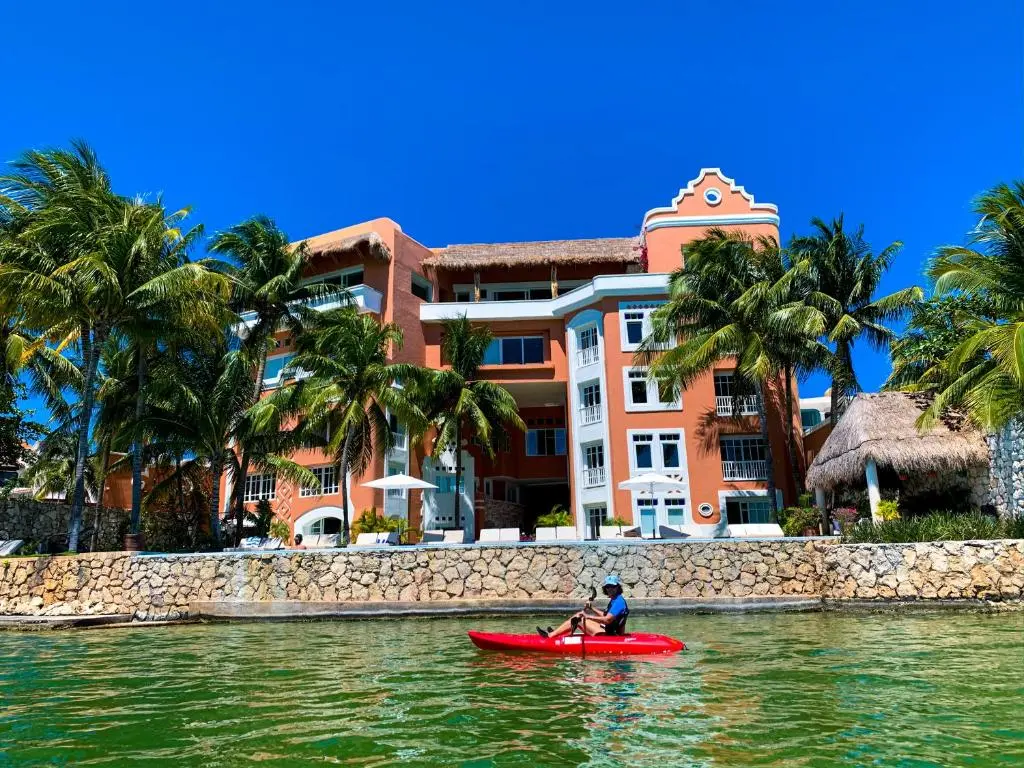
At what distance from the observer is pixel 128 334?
21.8 meters

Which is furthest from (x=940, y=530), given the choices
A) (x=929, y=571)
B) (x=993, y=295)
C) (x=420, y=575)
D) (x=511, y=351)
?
(x=511, y=351)

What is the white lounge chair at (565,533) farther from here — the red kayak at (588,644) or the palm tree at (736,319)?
the red kayak at (588,644)

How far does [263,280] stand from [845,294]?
22.7 m

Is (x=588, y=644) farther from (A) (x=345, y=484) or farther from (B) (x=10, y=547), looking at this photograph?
(B) (x=10, y=547)

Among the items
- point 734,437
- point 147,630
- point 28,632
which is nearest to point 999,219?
point 734,437

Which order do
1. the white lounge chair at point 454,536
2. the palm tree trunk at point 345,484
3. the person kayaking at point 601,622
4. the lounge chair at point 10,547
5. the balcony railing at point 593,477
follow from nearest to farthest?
the person kayaking at point 601,622 < the lounge chair at point 10,547 < the palm tree trunk at point 345,484 < the white lounge chair at point 454,536 < the balcony railing at point 593,477

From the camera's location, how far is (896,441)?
70.8ft

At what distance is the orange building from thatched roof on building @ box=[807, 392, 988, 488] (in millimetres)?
6922

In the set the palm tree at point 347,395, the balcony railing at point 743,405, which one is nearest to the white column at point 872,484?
the balcony railing at point 743,405

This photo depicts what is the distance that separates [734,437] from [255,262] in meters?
20.5

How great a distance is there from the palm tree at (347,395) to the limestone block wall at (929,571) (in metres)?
14.6

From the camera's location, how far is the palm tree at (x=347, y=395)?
85.7ft

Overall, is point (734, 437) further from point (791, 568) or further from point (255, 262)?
point (255, 262)

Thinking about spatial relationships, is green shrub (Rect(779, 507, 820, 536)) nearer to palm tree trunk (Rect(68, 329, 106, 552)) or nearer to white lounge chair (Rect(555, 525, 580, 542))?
white lounge chair (Rect(555, 525, 580, 542))
